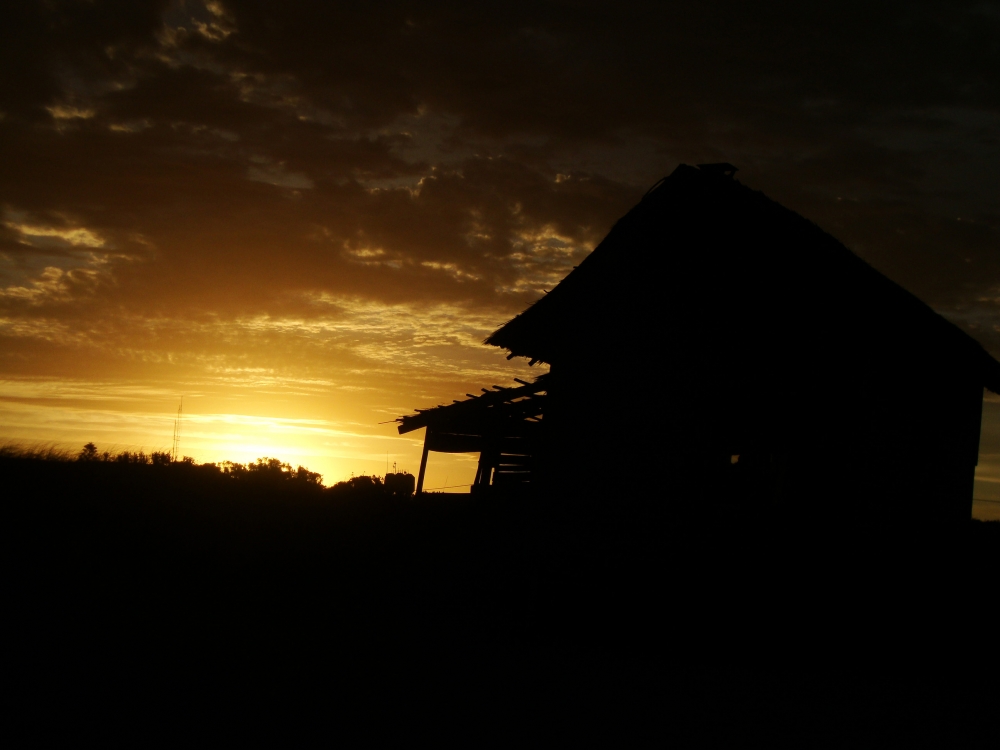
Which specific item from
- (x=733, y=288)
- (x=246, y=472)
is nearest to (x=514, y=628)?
(x=733, y=288)

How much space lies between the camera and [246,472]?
75.5 ft

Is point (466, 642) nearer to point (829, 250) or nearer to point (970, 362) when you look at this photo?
point (829, 250)

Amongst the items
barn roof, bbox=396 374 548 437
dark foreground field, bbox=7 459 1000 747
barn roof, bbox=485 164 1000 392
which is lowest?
dark foreground field, bbox=7 459 1000 747

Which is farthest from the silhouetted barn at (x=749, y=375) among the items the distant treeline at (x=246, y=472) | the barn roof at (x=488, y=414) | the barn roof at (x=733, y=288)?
the distant treeline at (x=246, y=472)

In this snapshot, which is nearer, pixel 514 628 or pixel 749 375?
pixel 749 375

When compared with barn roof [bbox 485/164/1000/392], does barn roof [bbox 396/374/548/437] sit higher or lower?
lower

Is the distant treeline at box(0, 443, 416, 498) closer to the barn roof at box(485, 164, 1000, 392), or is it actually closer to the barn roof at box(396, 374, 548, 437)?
the barn roof at box(396, 374, 548, 437)

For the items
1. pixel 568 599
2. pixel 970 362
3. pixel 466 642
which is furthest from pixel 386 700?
pixel 970 362

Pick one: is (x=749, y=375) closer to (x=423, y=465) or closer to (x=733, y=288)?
(x=733, y=288)

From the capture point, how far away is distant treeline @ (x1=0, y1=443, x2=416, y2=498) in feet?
65.9

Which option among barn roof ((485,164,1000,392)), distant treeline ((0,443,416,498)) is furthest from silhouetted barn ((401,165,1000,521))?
distant treeline ((0,443,416,498))

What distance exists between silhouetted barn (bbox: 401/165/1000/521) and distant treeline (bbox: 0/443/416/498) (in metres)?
8.36

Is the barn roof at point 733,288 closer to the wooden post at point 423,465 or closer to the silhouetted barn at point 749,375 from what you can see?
the silhouetted barn at point 749,375

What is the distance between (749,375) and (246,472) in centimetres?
1723
